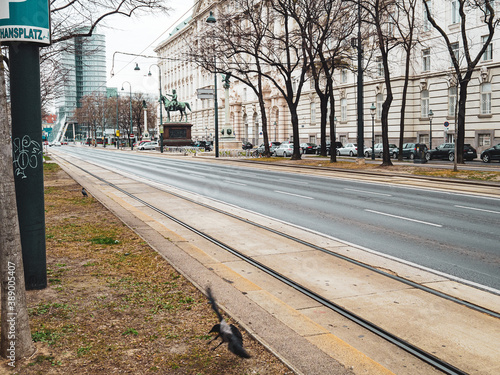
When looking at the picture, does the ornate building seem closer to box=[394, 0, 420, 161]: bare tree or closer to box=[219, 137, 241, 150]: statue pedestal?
box=[394, 0, 420, 161]: bare tree

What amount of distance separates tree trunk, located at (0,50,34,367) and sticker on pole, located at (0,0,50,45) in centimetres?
178

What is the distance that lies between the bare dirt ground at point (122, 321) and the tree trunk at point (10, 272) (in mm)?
174

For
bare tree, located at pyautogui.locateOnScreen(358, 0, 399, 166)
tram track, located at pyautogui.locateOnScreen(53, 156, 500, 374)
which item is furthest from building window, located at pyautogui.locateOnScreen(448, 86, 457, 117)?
tram track, located at pyautogui.locateOnScreen(53, 156, 500, 374)

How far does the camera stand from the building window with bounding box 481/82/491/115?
42.2 m

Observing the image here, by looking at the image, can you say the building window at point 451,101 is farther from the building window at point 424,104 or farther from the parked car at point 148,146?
the parked car at point 148,146

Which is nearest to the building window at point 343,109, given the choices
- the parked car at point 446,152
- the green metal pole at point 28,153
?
the parked car at point 446,152

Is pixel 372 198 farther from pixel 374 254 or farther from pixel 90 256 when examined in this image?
pixel 90 256

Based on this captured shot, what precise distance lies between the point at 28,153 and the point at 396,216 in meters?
9.53

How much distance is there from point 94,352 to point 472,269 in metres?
5.88

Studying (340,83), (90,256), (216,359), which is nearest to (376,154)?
(340,83)

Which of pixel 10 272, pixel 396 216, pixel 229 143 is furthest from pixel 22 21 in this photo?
pixel 229 143

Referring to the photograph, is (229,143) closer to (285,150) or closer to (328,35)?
(285,150)

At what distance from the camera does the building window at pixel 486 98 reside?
42.2 metres

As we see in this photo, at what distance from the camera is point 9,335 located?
14.6 ft
